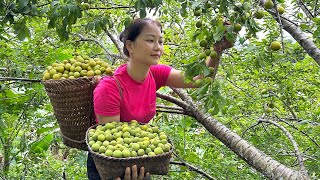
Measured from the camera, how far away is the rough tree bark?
234 centimetres

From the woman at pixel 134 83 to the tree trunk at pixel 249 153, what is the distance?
52 centimetres

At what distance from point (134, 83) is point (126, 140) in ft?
1.77

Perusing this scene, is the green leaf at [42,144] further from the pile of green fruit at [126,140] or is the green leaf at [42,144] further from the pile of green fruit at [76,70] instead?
the pile of green fruit at [126,140]

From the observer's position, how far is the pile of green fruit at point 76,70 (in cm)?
303

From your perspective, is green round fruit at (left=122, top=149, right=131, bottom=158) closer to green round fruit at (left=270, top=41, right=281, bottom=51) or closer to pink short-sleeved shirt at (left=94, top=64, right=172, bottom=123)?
pink short-sleeved shirt at (left=94, top=64, right=172, bottom=123)

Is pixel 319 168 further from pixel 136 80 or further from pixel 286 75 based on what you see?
pixel 136 80

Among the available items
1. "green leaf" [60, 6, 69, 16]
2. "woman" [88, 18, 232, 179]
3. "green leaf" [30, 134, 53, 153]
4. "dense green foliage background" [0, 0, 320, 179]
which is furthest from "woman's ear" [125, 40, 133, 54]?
"green leaf" [30, 134, 53, 153]

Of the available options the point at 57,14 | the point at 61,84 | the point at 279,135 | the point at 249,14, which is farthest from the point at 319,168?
the point at 57,14

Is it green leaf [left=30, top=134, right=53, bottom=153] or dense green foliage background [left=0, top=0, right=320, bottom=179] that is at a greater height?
dense green foliage background [left=0, top=0, right=320, bottom=179]

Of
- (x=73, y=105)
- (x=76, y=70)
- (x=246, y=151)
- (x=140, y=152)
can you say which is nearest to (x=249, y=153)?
(x=246, y=151)

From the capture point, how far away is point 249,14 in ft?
6.31

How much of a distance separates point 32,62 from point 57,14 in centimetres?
243

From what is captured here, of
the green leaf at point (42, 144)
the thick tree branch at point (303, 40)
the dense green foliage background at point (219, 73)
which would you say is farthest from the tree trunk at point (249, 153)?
the green leaf at point (42, 144)

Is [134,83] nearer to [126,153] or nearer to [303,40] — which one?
[126,153]
